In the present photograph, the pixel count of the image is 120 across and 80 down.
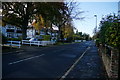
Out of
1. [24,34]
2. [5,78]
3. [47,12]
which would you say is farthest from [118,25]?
[24,34]

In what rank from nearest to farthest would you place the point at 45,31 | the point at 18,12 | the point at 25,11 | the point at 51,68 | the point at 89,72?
the point at 89,72 → the point at 51,68 → the point at 18,12 → the point at 25,11 → the point at 45,31

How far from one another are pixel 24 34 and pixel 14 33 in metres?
64.1

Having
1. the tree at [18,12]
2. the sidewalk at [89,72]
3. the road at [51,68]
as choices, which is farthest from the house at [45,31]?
the sidewalk at [89,72]

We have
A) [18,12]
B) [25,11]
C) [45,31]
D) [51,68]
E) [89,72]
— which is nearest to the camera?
[89,72]

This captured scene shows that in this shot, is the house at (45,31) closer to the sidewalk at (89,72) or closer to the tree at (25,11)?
the tree at (25,11)

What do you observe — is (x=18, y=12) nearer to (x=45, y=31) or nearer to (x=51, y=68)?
(x=51, y=68)

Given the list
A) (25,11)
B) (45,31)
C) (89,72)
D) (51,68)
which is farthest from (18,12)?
(45,31)

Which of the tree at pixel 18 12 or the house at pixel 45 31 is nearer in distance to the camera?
the tree at pixel 18 12

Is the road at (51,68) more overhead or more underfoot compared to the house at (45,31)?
more underfoot

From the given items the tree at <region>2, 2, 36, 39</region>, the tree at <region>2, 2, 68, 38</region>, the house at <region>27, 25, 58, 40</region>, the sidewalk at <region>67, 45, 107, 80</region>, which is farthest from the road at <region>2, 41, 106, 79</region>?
the house at <region>27, 25, 58, 40</region>

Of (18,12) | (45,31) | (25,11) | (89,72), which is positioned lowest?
(89,72)

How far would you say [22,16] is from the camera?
111ft

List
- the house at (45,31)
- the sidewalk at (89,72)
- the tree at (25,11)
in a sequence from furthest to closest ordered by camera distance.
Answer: the house at (45,31), the tree at (25,11), the sidewalk at (89,72)


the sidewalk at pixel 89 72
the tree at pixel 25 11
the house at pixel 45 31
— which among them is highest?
the tree at pixel 25 11
